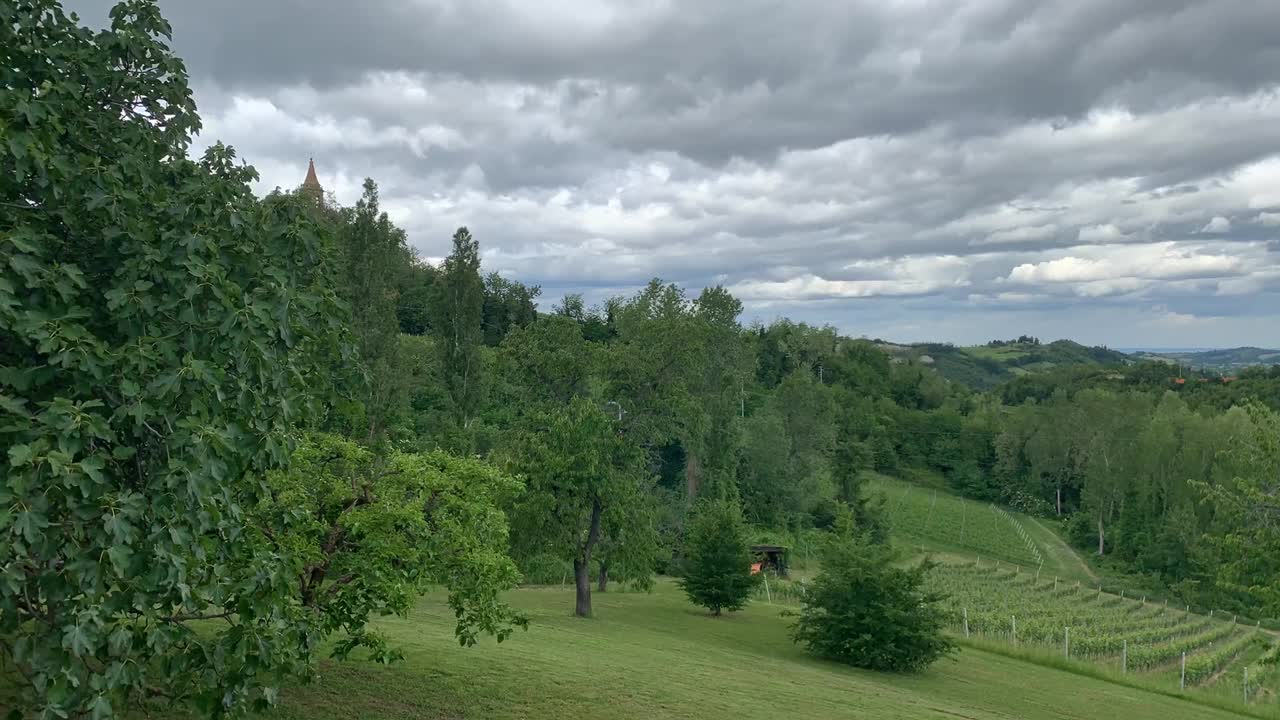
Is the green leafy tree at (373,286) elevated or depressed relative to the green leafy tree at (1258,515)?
Answer: elevated

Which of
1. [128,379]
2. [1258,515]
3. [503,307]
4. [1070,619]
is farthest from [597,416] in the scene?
[503,307]

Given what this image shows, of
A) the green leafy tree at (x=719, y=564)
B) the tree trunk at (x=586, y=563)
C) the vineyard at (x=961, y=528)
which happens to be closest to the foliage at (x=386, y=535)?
the tree trunk at (x=586, y=563)

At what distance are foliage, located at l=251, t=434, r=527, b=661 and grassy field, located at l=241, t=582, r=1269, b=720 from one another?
63.5 inches

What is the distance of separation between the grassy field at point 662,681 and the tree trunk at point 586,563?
703 mm

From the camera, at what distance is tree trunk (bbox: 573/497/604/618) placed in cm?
2847

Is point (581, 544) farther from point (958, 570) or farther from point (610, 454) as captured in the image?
point (958, 570)

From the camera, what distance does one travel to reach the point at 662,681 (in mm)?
16359

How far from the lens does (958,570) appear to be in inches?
2490

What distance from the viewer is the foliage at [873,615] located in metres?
26.1

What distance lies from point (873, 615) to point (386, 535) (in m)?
19.8

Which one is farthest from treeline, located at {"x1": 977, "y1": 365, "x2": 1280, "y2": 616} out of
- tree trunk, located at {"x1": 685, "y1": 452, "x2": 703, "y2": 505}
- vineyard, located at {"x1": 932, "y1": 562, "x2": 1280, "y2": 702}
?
tree trunk, located at {"x1": 685, "y1": 452, "x2": 703, "y2": 505}

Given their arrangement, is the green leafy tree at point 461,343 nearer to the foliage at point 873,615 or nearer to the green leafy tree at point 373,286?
the green leafy tree at point 373,286

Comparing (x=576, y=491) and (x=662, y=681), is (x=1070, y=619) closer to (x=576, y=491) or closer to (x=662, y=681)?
(x=576, y=491)

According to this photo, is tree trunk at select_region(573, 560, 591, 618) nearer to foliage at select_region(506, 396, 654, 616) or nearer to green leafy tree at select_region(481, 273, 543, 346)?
foliage at select_region(506, 396, 654, 616)
